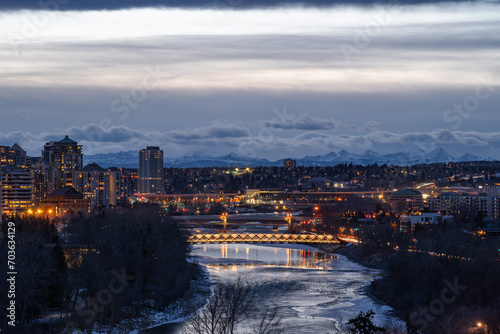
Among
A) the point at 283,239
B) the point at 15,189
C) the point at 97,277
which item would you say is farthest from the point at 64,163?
the point at 97,277

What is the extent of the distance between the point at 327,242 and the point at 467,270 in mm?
21517

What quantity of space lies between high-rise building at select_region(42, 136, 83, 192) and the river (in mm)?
63956

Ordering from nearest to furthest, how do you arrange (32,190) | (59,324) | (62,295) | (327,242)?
(59,324)
(62,295)
(327,242)
(32,190)

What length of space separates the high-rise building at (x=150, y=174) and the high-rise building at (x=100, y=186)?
58.4 m

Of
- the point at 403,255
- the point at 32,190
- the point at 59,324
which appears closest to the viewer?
the point at 59,324

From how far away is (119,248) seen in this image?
103 ft

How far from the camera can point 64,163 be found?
392 feet

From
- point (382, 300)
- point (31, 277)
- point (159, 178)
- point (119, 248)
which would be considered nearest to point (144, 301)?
point (119, 248)

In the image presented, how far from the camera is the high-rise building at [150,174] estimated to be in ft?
535

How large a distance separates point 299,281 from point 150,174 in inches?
5099

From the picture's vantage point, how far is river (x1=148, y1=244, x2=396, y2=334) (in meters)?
27.5

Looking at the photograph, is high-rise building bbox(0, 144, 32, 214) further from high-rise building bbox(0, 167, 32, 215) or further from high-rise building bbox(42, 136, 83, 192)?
high-rise building bbox(42, 136, 83, 192)

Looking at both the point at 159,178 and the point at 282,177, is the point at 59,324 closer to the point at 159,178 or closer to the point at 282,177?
the point at 159,178

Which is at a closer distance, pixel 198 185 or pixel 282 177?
pixel 198 185
